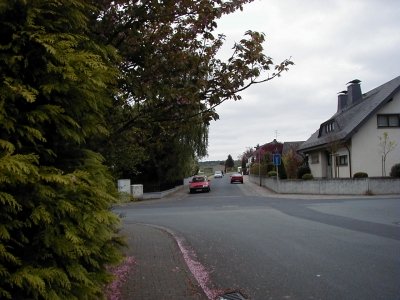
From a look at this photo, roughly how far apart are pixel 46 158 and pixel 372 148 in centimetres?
3165

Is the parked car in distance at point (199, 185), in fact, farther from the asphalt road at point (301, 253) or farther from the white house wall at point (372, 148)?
the asphalt road at point (301, 253)

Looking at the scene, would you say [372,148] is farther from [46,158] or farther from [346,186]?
[46,158]

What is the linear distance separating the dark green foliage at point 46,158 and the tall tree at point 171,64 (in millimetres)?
2285

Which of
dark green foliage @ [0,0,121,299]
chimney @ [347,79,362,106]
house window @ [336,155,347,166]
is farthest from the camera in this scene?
chimney @ [347,79,362,106]

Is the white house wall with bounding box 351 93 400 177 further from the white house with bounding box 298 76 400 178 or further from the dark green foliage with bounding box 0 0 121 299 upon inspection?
the dark green foliage with bounding box 0 0 121 299

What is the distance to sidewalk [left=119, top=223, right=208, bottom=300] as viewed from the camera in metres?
6.04

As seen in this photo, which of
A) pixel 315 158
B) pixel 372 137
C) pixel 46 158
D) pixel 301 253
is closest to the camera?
pixel 46 158

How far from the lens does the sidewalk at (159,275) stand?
6.04m

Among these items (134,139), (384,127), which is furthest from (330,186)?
(134,139)

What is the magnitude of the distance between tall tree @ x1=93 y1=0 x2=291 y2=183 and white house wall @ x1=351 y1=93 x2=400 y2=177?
27015 mm

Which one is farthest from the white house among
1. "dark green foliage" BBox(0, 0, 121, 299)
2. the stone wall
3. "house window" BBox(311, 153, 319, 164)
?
"dark green foliage" BBox(0, 0, 121, 299)

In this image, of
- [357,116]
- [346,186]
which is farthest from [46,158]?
[357,116]

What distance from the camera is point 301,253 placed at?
9305mm

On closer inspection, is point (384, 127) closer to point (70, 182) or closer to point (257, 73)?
point (257, 73)
